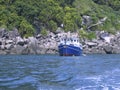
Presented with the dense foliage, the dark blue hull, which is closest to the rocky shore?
the dense foliage

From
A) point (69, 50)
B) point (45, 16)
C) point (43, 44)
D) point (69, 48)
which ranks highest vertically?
point (45, 16)

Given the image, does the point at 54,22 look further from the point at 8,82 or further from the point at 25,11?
the point at 8,82

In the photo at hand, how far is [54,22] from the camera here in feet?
439

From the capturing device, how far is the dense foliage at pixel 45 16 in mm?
126925

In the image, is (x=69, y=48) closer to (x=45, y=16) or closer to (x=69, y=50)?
(x=69, y=50)

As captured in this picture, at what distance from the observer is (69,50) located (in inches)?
4070

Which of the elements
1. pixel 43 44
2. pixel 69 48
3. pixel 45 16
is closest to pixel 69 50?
pixel 69 48

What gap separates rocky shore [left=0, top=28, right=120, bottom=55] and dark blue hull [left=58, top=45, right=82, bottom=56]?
12.1 metres

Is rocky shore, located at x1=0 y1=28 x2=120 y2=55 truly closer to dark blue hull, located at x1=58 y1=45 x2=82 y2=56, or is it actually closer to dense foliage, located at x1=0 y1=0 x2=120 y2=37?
dense foliage, located at x1=0 y1=0 x2=120 y2=37

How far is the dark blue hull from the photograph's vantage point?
103 metres

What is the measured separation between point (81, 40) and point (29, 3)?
22.8m

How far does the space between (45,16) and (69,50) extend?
107ft

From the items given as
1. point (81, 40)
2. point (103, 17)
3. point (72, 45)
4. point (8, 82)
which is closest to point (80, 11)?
point (103, 17)

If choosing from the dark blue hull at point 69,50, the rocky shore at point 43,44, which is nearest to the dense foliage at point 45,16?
the rocky shore at point 43,44
